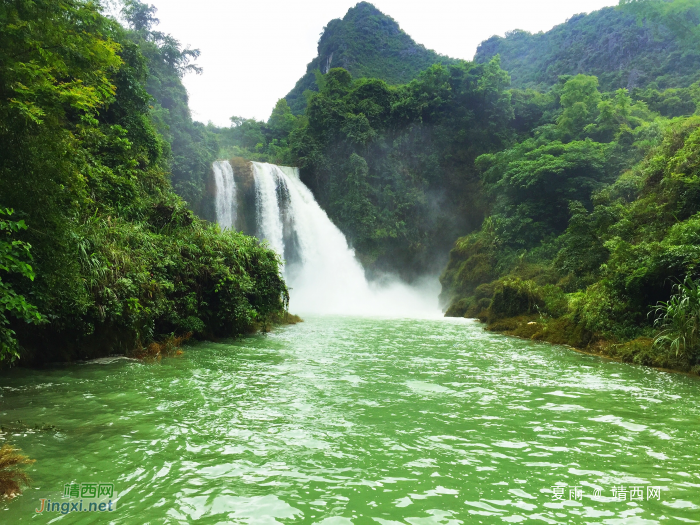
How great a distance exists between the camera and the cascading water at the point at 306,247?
2998 cm

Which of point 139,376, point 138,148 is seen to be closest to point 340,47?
point 138,148

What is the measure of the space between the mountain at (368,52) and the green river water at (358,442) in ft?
210

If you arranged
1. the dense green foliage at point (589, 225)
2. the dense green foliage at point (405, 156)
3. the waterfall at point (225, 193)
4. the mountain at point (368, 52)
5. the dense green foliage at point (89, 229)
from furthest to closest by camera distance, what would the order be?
the mountain at point (368, 52), the dense green foliage at point (405, 156), the waterfall at point (225, 193), the dense green foliage at point (589, 225), the dense green foliage at point (89, 229)

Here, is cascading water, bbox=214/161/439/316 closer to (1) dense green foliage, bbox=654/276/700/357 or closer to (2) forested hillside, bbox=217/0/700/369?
(2) forested hillside, bbox=217/0/700/369

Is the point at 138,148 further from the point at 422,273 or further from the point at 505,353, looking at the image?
the point at 422,273

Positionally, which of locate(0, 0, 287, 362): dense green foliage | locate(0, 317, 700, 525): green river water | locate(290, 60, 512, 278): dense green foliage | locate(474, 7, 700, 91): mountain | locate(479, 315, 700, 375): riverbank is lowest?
locate(479, 315, 700, 375): riverbank

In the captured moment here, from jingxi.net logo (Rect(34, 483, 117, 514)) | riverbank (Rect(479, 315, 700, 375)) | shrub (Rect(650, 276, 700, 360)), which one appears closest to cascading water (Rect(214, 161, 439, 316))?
riverbank (Rect(479, 315, 700, 375))

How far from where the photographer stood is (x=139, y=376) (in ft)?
23.6

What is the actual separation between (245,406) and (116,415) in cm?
147

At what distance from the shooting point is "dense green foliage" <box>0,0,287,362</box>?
4.80 m

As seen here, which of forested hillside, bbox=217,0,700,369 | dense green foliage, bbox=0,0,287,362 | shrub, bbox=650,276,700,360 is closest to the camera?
dense green foliage, bbox=0,0,287,362

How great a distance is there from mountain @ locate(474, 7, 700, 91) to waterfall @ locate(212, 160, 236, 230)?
136 feet

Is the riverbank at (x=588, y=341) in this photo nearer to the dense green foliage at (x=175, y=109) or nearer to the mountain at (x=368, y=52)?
the dense green foliage at (x=175, y=109)

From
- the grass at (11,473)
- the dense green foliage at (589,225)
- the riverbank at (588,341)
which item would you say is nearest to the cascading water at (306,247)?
the dense green foliage at (589,225)
